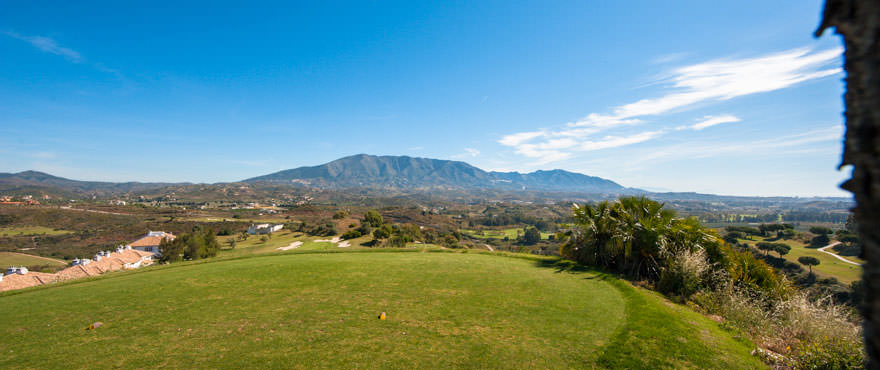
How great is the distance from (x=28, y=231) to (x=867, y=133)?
387ft

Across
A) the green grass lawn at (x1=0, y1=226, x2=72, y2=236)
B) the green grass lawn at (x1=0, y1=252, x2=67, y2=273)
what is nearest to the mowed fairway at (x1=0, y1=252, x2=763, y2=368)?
the green grass lawn at (x1=0, y1=252, x2=67, y2=273)

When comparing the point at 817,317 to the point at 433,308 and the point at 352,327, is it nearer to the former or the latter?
the point at 433,308

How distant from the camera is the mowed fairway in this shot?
196 inches

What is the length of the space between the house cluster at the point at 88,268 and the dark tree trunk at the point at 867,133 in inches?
925

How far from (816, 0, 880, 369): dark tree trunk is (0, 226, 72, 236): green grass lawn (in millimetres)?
110657

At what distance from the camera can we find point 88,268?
2262 cm

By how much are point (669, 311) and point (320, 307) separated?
26.1 feet

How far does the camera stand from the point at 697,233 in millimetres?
10273

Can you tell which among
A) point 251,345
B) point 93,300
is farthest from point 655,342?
point 93,300

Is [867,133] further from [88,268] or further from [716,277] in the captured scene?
[88,268]

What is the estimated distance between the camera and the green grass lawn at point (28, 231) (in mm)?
66856

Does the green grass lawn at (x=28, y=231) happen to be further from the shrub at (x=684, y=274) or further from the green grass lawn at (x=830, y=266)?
the green grass lawn at (x=830, y=266)

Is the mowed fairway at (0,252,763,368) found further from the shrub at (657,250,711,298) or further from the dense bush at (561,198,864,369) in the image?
the shrub at (657,250,711,298)

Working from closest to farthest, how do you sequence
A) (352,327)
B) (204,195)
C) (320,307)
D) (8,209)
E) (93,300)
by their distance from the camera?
(352,327) → (320,307) → (93,300) → (8,209) → (204,195)
